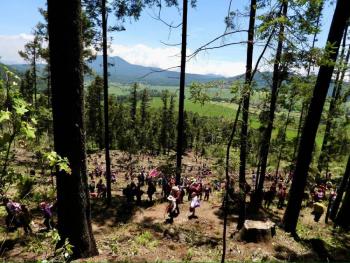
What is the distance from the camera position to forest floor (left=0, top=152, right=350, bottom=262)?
9.13m

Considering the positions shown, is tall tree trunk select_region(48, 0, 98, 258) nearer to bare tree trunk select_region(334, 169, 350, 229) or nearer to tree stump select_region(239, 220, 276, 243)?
tree stump select_region(239, 220, 276, 243)

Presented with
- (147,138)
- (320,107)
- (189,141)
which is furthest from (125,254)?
(189,141)

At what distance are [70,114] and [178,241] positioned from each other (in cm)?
712

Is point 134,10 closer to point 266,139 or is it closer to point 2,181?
point 266,139

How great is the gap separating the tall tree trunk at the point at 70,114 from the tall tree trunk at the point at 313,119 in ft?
23.9

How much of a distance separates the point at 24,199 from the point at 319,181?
29.3 metres

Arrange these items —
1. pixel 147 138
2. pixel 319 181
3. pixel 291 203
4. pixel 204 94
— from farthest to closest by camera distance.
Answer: pixel 147 138 < pixel 319 181 < pixel 291 203 < pixel 204 94

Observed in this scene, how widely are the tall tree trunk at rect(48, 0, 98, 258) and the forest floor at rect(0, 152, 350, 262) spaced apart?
0.93 meters

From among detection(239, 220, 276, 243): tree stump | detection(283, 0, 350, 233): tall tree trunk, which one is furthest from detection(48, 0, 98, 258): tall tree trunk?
detection(283, 0, 350, 233): tall tree trunk

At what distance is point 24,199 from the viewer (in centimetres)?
308

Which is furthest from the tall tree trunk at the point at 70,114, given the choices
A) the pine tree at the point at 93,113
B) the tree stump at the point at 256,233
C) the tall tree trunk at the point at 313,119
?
the pine tree at the point at 93,113

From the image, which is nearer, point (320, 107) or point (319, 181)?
point (320, 107)

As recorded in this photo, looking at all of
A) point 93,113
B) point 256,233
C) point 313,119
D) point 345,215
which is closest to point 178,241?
point 256,233

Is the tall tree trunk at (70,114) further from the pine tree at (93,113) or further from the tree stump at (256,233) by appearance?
the pine tree at (93,113)
